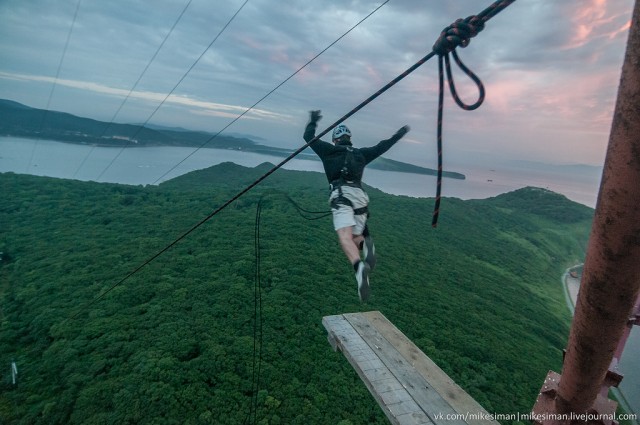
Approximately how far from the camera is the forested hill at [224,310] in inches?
357

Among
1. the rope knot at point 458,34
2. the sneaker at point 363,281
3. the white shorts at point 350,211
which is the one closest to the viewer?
the rope knot at point 458,34

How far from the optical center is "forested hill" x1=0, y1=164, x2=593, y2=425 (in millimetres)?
9070

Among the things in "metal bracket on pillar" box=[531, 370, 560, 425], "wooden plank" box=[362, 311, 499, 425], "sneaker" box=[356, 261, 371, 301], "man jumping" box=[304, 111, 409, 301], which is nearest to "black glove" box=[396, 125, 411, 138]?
"man jumping" box=[304, 111, 409, 301]

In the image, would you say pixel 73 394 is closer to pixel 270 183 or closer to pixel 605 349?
pixel 605 349

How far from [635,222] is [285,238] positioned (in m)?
22.9

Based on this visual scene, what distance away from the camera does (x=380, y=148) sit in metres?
5.06

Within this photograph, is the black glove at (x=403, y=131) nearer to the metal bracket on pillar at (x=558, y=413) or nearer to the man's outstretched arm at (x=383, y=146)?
the man's outstretched arm at (x=383, y=146)

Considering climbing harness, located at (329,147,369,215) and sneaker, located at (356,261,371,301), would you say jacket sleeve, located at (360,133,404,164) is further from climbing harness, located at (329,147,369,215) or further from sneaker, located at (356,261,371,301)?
sneaker, located at (356,261,371,301)

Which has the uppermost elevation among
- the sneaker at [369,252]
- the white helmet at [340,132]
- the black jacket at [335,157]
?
the white helmet at [340,132]

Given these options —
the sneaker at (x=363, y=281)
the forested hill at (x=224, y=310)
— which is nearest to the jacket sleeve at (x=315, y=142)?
the forested hill at (x=224, y=310)

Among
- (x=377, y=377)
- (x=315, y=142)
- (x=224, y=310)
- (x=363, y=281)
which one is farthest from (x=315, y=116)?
(x=224, y=310)

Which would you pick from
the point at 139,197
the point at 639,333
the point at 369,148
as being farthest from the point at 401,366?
the point at 139,197

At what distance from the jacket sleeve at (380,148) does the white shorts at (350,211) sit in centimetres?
71

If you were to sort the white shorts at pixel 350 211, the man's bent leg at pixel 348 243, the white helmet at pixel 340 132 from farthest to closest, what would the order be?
the white helmet at pixel 340 132, the white shorts at pixel 350 211, the man's bent leg at pixel 348 243
